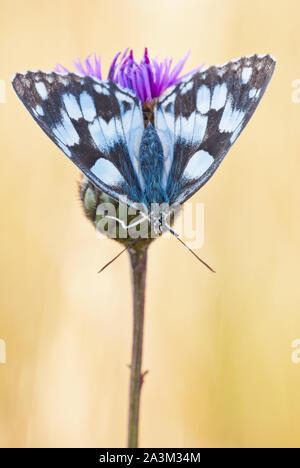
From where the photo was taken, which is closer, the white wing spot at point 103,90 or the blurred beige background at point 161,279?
the white wing spot at point 103,90

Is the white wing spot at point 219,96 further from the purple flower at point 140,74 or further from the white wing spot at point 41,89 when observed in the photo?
the white wing spot at point 41,89

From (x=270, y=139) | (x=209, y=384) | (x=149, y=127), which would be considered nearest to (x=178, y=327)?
(x=209, y=384)

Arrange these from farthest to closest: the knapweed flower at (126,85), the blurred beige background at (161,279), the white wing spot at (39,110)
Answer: the blurred beige background at (161,279)
the knapweed flower at (126,85)
the white wing spot at (39,110)

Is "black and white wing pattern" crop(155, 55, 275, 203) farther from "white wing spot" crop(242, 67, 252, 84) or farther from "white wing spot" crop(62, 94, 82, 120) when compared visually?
"white wing spot" crop(62, 94, 82, 120)

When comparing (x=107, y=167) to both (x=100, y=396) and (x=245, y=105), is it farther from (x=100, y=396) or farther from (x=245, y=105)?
(x=100, y=396)

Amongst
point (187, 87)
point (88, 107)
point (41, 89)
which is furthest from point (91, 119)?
point (187, 87)

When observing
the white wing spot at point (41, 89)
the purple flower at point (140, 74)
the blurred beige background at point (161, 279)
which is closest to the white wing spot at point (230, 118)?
the purple flower at point (140, 74)
